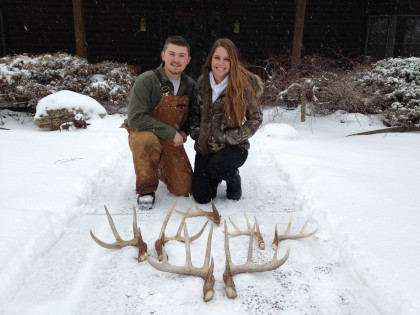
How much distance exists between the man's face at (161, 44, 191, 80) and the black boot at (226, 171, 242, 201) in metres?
1.11

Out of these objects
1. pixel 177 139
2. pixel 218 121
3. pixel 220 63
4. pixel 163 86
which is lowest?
pixel 177 139

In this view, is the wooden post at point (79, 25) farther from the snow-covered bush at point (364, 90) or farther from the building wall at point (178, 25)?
the snow-covered bush at point (364, 90)

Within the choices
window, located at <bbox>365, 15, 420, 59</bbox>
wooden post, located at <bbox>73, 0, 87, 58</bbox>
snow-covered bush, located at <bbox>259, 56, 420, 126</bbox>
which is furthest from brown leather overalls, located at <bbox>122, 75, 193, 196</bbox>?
window, located at <bbox>365, 15, 420, 59</bbox>

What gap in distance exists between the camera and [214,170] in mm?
3268

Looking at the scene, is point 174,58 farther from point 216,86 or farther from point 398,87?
point 398,87

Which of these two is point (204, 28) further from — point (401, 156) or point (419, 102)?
point (401, 156)

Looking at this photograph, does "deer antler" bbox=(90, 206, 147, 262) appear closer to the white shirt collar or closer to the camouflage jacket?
the camouflage jacket

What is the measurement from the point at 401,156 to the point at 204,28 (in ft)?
24.9

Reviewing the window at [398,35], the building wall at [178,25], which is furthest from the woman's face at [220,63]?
the window at [398,35]

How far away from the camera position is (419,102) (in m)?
6.67

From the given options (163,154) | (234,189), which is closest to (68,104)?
(163,154)

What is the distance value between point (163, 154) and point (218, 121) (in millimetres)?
659

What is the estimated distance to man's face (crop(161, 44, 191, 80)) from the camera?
10.3ft

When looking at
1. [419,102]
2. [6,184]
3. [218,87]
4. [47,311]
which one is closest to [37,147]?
[6,184]
